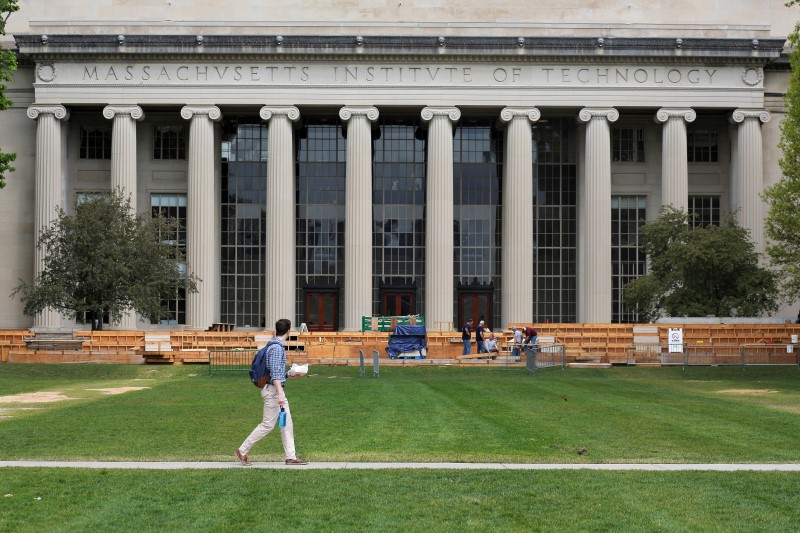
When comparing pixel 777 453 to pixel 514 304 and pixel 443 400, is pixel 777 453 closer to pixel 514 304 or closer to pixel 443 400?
pixel 443 400

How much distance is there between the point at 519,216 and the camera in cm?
6562

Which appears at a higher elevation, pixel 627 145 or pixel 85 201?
pixel 627 145

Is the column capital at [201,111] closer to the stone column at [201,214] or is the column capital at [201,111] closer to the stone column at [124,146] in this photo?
the stone column at [201,214]

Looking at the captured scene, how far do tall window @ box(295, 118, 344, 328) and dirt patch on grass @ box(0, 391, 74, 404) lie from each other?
38.7m

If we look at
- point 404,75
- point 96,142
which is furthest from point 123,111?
point 404,75

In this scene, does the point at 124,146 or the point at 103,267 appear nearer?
the point at 103,267

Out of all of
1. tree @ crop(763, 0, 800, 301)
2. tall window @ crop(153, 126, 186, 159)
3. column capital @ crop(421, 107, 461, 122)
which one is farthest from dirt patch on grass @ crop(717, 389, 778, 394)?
tall window @ crop(153, 126, 186, 159)

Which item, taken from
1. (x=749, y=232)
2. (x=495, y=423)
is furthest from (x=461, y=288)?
(x=495, y=423)

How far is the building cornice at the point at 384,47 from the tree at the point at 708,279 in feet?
44.7

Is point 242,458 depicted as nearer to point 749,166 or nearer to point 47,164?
point 47,164

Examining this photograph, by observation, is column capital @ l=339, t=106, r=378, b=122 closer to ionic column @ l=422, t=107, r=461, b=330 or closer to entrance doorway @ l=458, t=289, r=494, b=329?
ionic column @ l=422, t=107, r=461, b=330

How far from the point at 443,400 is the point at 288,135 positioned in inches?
1612

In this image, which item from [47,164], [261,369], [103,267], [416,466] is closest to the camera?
[416,466]

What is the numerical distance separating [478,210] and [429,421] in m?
49.0
